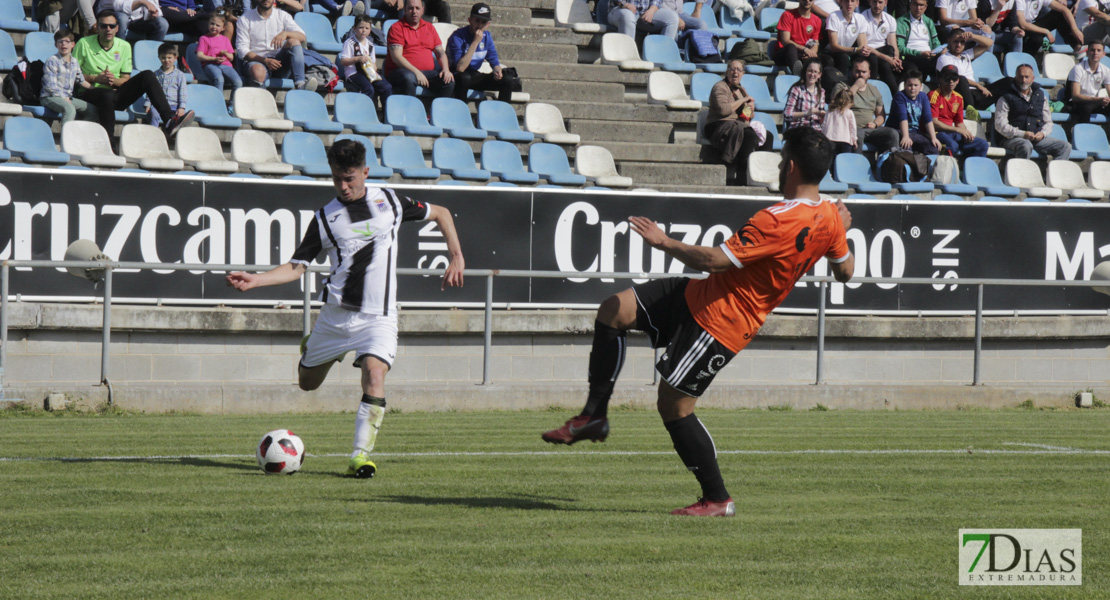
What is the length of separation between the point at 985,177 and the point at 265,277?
14747mm

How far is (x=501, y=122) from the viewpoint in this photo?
18266 mm

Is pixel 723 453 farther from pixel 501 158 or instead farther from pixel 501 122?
pixel 501 122

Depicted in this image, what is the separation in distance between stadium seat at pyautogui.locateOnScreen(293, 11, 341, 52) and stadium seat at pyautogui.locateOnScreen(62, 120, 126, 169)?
3942 mm

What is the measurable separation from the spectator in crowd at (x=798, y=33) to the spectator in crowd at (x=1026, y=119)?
3.22 m

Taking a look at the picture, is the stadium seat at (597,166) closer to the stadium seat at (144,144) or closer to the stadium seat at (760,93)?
the stadium seat at (760,93)

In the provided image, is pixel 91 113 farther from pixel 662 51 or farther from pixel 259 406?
pixel 662 51

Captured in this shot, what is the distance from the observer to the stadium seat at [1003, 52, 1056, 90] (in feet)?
72.9

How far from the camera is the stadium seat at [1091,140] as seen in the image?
69.1ft

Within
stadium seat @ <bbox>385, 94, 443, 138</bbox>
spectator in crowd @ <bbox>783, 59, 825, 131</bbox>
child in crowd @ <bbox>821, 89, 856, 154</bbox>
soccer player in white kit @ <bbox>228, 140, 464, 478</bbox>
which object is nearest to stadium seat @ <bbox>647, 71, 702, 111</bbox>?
spectator in crowd @ <bbox>783, 59, 825, 131</bbox>

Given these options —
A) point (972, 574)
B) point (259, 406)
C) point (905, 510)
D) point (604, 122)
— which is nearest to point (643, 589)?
point (972, 574)

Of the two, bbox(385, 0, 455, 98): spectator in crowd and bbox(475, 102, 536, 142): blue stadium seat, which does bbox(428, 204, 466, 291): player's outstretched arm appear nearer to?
bbox(475, 102, 536, 142): blue stadium seat

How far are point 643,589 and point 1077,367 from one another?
44.8 feet

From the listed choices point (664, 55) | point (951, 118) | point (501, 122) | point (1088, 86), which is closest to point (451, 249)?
point (501, 122)

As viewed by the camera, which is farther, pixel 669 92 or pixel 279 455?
pixel 669 92
